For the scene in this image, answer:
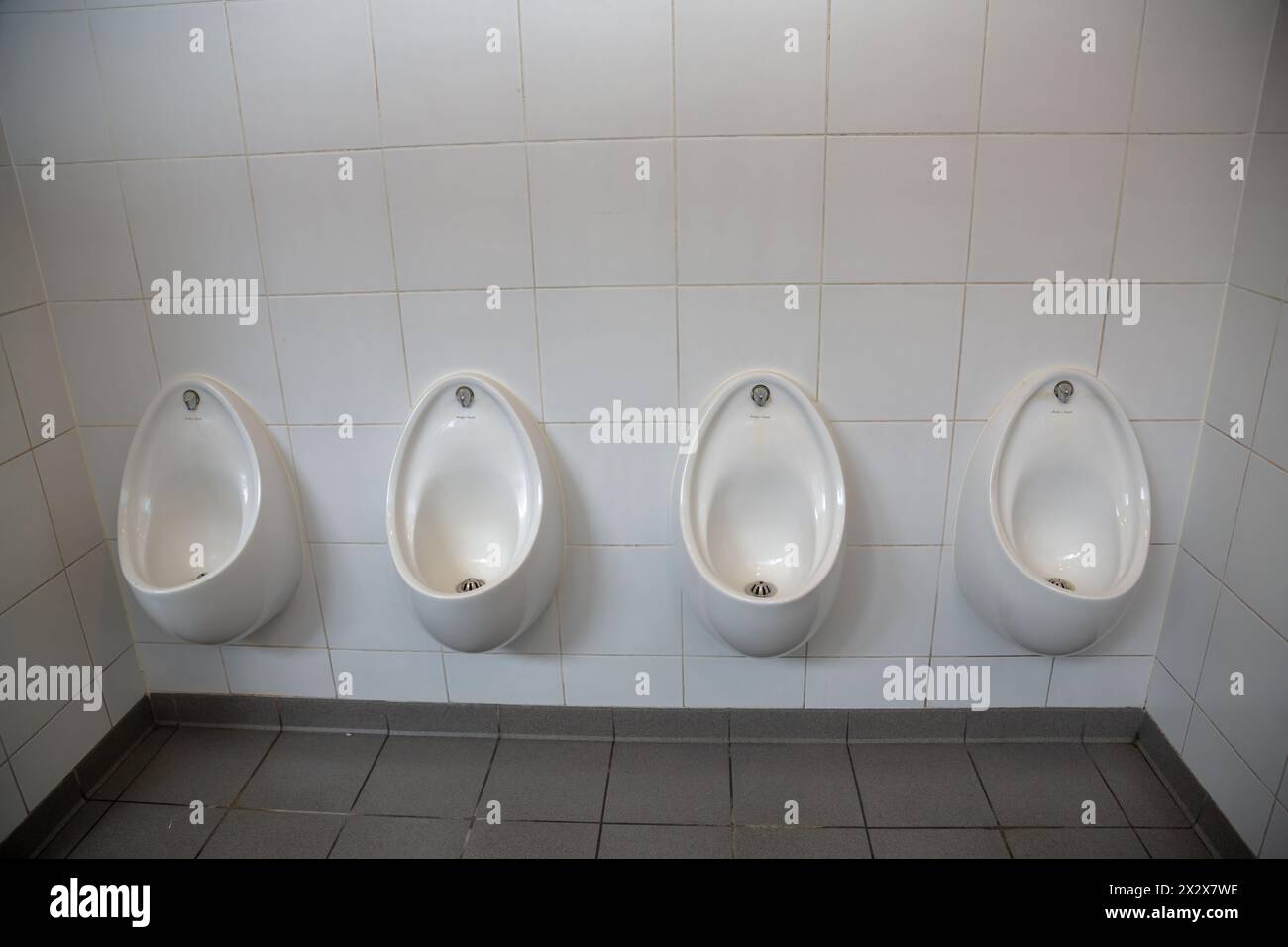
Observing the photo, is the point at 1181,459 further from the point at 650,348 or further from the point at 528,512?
the point at 528,512

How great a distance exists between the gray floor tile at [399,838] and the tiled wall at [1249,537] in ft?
5.49

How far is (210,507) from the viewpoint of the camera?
2.22m

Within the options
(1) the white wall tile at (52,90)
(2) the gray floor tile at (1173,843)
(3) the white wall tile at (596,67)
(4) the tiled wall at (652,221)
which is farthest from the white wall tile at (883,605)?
(1) the white wall tile at (52,90)

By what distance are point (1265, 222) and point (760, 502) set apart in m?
1.16

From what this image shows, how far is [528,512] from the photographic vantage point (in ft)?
6.86

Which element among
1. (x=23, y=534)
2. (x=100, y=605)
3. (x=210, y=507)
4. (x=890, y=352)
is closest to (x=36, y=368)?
(x=23, y=534)

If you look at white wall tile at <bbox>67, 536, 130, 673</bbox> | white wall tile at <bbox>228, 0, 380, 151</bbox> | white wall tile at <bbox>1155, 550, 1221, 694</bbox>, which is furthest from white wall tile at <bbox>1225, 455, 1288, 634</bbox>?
white wall tile at <bbox>67, 536, 130, 673</bbox>

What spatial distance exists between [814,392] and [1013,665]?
868 millimetres

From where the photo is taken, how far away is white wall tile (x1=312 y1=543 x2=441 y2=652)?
2287 millimetres

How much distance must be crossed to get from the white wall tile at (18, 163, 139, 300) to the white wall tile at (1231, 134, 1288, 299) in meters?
2.40

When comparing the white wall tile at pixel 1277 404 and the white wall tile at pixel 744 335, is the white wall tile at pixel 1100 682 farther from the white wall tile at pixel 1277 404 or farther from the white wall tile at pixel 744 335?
the white wall tile at pixel 744 335

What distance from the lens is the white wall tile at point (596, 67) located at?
6.06 feet

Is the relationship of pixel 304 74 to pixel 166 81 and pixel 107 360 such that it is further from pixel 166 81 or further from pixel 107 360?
pixel 107 360
